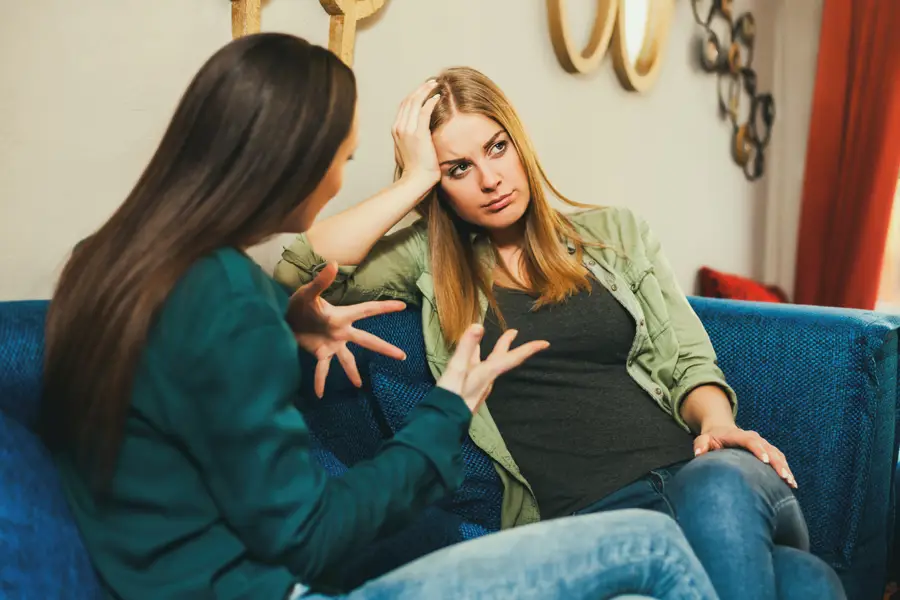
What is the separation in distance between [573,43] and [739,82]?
1399mm

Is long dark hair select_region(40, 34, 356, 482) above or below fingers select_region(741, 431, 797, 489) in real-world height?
above

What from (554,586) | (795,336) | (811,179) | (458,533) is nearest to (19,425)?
(554,586)

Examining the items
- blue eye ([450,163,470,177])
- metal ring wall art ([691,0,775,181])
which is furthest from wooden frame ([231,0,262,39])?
metal ring wall art ([691,0,775,181])

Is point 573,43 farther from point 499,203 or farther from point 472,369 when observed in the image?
point 472,369

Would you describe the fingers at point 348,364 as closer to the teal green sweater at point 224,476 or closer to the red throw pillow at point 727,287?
the teal green sweater at point 224,476

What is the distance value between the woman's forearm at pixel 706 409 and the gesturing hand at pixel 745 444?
0.02 meters

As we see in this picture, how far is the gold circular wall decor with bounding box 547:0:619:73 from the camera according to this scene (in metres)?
2.03

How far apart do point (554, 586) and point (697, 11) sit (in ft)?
8.45

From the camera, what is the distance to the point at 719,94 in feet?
10.0

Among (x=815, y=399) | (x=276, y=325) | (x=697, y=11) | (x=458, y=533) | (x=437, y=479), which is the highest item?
(x=697, y=11)

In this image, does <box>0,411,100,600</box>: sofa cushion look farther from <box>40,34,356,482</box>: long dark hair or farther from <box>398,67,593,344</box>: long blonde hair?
<box>398,67,593,344</box>: long blonde hair

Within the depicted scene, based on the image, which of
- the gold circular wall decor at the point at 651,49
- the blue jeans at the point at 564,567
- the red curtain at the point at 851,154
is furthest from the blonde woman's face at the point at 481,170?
the red curtain at the point at 851,154

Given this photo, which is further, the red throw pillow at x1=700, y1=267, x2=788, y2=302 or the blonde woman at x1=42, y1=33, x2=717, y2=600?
the red throw pillow at x1=700, y1=267, x2=788, y2=302

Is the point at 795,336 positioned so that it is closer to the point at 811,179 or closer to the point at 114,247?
the point at 114,247
